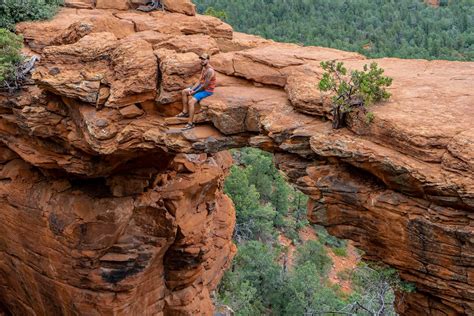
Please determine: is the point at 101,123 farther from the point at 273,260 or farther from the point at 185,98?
the point at 273,260

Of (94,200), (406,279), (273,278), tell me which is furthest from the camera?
(273,278)

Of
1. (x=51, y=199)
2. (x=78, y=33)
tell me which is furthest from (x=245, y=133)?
(x=51, y=199)

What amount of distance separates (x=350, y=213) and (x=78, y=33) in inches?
312

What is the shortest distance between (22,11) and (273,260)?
1496cm

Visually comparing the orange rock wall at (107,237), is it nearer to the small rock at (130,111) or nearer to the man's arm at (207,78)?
the small rock at (130,111)

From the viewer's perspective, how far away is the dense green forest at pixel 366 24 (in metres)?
36.8

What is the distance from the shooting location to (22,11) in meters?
15.1

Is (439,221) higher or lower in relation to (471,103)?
lower

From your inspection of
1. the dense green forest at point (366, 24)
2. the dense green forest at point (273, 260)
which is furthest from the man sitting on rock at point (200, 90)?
the dense green forest at point (366, 24)

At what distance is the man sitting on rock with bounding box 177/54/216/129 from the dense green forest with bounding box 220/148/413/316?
7920mm

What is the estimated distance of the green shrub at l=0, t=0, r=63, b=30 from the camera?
14.6 metres

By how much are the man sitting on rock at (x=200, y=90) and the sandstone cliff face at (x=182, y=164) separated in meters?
0.22

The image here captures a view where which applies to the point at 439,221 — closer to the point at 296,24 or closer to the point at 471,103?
the point at 471,103

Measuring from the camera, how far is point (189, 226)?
15.3 metres
